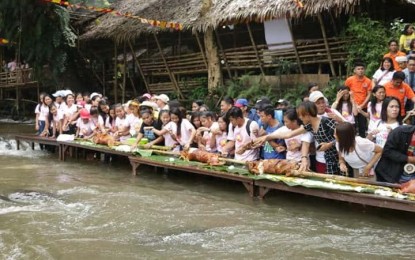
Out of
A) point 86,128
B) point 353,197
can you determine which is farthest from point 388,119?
A: point 86,128

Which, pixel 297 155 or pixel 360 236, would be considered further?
pixel 297 155

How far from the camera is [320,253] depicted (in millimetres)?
5273

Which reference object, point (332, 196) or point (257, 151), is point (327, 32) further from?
point (332, 196)

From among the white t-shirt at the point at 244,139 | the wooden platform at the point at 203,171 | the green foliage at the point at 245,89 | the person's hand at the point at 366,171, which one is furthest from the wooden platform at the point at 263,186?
the green foliage at the point at 245,89

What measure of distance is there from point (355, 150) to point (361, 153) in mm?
120

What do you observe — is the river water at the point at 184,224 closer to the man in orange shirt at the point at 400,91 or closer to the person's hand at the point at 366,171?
the person's hand at the point at 366,171

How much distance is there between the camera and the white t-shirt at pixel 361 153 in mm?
6223

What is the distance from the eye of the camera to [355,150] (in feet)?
20.4

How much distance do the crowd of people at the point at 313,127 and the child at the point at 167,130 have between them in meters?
0.02

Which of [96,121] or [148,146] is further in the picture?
[96,121]

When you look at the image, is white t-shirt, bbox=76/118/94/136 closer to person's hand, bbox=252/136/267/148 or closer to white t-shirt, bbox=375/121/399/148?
person's hand, bbox=252/136/267/148

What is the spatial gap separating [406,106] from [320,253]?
3842 mm

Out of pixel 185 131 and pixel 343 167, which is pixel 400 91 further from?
pixel 185 131

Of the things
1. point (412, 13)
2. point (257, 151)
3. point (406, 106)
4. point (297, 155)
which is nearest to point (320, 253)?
point (297, 155)
